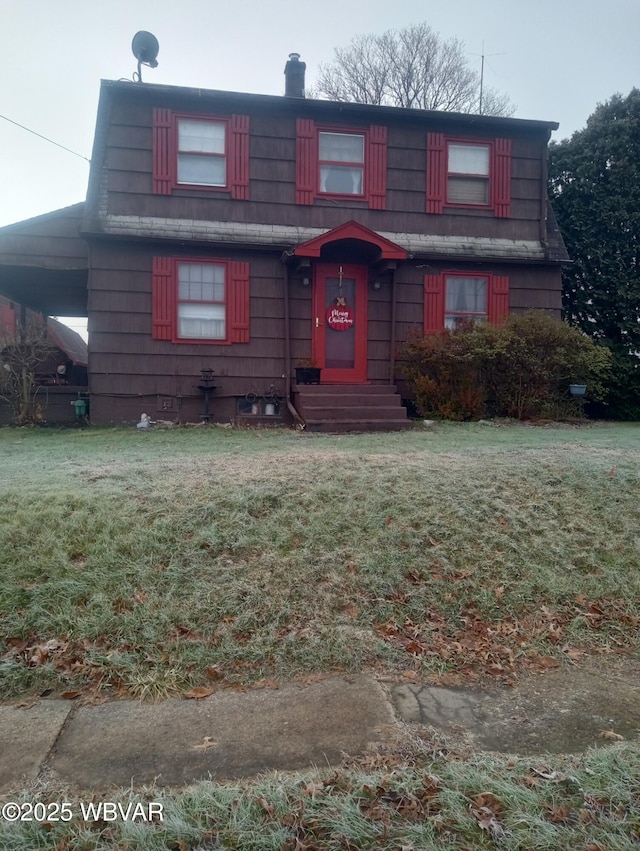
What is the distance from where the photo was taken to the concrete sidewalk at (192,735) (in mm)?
2137

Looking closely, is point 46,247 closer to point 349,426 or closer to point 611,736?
point 349,426

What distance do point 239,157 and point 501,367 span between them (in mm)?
6279

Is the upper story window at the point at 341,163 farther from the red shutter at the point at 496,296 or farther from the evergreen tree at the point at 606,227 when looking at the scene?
the evergreen tree at the point at 606,227

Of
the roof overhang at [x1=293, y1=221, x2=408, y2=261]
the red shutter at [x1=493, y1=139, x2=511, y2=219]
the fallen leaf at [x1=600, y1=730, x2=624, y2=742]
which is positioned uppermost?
the red shutter at [x1=493, y1=139, x2=511, y2=219]

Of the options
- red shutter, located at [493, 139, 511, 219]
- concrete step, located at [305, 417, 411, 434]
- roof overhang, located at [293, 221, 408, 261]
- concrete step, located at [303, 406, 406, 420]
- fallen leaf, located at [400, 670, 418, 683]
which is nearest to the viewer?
fallen leaf, located at [400, 670, 418, 683]

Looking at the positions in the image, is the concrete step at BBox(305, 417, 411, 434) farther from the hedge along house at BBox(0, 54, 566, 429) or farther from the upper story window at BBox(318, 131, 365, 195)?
the upper story window at BBox(318, 131, 365, 195)

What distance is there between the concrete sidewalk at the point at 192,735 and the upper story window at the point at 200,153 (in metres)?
10.1

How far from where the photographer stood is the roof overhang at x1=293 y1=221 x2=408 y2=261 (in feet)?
33.0

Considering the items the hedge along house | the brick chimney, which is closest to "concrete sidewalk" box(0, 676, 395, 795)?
the hedge along house

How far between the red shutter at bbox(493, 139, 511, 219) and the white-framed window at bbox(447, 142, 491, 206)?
0.52 feet

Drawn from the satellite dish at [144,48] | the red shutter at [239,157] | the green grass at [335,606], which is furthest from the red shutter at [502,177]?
the green grass at [335,606]

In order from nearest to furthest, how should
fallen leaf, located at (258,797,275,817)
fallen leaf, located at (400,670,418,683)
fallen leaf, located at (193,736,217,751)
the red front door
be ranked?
fallen leaf, located at (258,797,275,817), fallen leaf, located at (193,736,217,751), fallen leaf, located at (400,670,418,683), the red front door

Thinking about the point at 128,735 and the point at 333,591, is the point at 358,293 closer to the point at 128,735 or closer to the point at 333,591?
the point at 333,591

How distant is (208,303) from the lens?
10.8 meters
